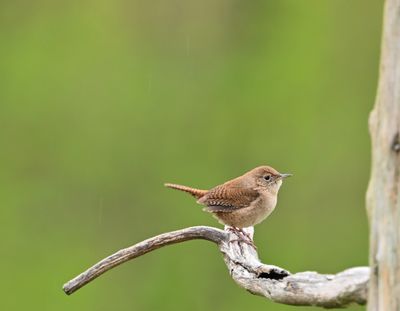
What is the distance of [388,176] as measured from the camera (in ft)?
12.4

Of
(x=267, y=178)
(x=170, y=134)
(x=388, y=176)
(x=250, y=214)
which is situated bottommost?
(x=170, y=134)

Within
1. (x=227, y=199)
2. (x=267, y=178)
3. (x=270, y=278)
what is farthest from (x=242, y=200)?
(x=270, y=278)

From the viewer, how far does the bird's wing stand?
7000mm

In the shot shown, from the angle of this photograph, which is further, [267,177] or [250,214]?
[267,177]

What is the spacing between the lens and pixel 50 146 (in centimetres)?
1560

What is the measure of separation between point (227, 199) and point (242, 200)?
91 millimetres

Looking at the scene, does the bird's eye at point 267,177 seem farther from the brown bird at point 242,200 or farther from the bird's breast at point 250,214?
the bird's breast at point 250,214

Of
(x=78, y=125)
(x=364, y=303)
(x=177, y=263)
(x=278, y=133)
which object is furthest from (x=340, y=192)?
(x=364, y=303)

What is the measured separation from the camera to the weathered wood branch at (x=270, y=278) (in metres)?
4.03

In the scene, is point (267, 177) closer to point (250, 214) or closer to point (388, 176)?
point (250, 214)

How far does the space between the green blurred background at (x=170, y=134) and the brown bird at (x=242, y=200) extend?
6352 millimetres

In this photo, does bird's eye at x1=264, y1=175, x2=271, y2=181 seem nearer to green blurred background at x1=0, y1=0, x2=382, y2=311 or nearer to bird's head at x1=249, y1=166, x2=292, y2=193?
bird's head at x1=249, y1=166, x2=292, y2=193

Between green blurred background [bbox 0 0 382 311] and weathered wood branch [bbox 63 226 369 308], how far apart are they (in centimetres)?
815

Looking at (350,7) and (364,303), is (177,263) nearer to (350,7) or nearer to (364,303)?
(350,7)
